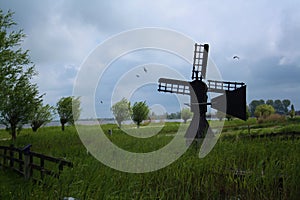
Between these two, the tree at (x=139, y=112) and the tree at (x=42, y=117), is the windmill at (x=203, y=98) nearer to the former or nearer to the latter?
the tree at (x=42, y=117)

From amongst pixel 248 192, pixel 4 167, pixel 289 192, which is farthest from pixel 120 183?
pixel 4 167

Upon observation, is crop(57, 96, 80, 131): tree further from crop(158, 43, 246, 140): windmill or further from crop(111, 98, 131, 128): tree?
crop(158, 43, 246, 140): windmill

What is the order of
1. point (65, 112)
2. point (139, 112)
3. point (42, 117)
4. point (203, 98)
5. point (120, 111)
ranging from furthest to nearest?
point (139, 112) < point (120, 111) < point (65, 112) < point (42, 117) < point (203, 98)

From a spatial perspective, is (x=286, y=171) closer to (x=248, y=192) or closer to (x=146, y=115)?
(x=248, y=192)

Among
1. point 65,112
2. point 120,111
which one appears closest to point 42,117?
point 65,112

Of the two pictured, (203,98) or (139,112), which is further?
(139,112)

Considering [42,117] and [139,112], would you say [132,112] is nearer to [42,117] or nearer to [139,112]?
[139,112]

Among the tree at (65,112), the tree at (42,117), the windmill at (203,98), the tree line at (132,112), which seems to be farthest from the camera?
the tree line at (132,112)

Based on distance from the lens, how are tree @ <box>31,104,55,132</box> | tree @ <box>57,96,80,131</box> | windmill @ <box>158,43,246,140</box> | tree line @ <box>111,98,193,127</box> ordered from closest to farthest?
windmill @ <box>158,43,246,140</box> → tree @ <box>31,104,55,132</box> → tree @ <box>57,96,80,131</box> → tree line @ <box>111,98,193,127</box>

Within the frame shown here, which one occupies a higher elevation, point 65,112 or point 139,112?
point 139,112

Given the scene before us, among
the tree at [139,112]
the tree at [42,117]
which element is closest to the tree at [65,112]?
the tree at [42,117]

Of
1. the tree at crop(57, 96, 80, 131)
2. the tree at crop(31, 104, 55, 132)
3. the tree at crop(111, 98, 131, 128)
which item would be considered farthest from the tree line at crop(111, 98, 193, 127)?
the tree at crop(31, 104, 55, 132)

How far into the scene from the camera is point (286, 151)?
8234 millimetres

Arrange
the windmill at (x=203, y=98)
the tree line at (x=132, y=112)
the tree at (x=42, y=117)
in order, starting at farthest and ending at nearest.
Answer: the tree line at (x=132, y=112) < the tree at (x=42, y=117) < the windmill at (x=203, y=98)
